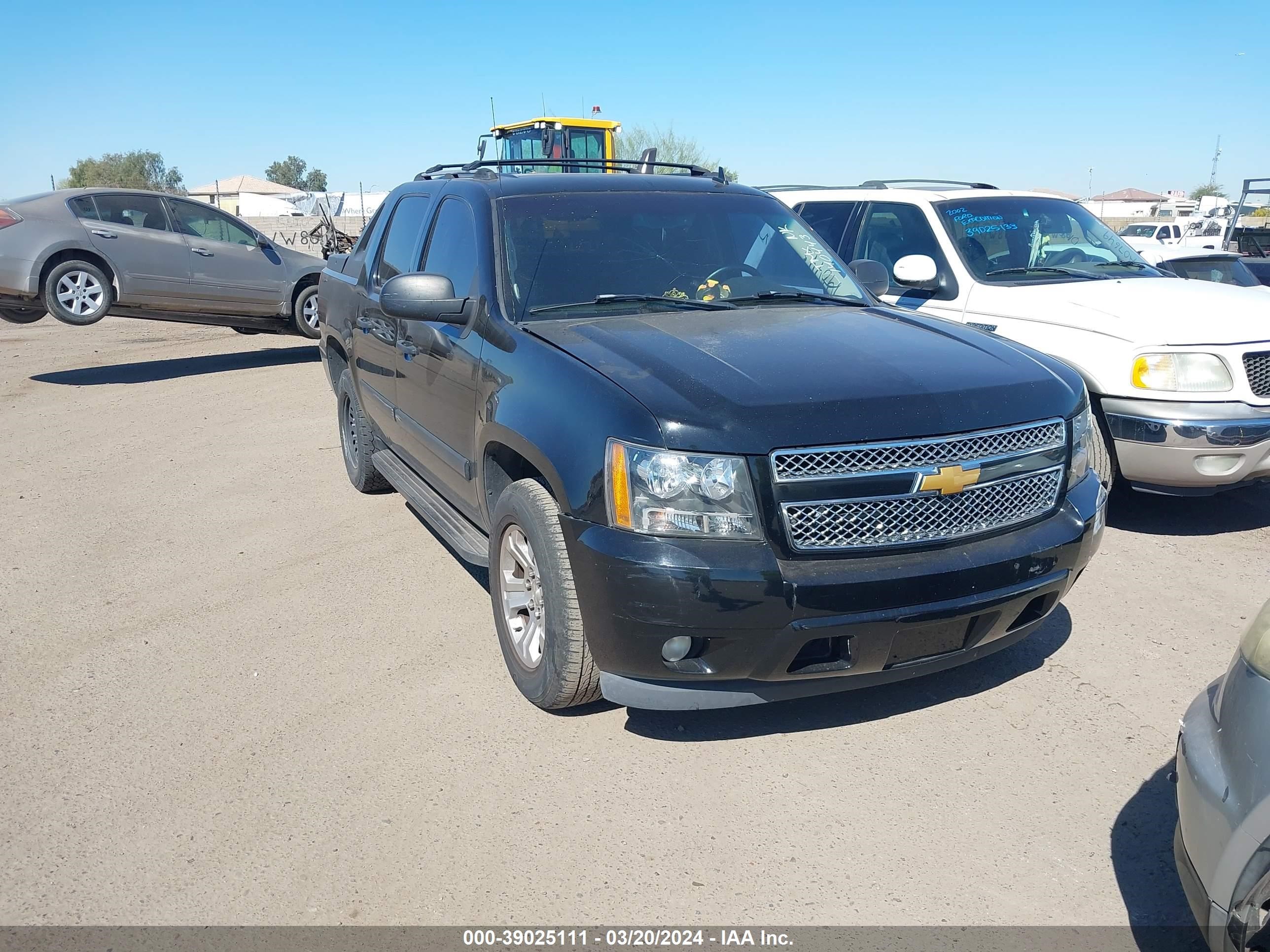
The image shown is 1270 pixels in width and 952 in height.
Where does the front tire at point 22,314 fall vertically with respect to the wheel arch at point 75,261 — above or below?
below

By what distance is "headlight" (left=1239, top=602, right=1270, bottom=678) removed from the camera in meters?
2.05

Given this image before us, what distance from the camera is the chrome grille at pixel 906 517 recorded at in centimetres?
294

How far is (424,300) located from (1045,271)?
13.9 feet

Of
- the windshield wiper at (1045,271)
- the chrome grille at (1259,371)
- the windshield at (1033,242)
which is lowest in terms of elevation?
the chrome grille at (1259,371)

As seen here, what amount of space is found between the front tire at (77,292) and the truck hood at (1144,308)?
9283mm

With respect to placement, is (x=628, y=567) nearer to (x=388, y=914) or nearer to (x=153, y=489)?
(x=388, y=914)

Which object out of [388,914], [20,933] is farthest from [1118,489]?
[20,933]

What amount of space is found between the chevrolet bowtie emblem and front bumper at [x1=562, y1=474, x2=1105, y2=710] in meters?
0.18

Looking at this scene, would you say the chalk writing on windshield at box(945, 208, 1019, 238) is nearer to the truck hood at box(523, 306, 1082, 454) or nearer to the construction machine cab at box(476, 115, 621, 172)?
the truck hood at box(523, 306, 1082, 454)

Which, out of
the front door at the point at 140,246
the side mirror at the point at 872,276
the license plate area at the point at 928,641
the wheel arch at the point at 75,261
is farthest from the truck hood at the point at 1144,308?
the wheel arch at the point at 75,261

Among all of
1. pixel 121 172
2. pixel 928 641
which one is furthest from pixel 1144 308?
pixel 121 172

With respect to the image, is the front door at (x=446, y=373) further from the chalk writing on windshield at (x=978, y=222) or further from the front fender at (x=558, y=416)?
the chalk writing on windshield at (x=978, y=222)

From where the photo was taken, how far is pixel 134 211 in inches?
446

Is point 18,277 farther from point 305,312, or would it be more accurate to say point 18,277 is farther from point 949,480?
point 949,480
